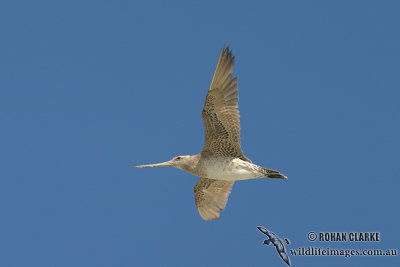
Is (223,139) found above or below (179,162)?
above

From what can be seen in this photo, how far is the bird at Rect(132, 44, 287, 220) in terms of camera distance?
54.1 ft

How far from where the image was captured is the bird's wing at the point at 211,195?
18.1 m

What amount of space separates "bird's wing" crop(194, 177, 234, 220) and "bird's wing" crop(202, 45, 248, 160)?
185 cm

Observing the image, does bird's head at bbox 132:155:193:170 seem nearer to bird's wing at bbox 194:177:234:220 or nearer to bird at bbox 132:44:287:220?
bird at bbox 132:44:287:220

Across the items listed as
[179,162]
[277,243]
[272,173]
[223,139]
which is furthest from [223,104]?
[277,243]

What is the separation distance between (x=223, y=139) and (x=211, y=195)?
6.82 feet

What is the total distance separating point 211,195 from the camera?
1820 cm

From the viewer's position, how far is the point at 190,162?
16938 millimetres

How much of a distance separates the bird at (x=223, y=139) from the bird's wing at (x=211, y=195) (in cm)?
110

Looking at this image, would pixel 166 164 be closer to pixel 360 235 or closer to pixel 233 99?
Result: pixel 233 99

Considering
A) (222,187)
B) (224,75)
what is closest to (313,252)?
(222,187)

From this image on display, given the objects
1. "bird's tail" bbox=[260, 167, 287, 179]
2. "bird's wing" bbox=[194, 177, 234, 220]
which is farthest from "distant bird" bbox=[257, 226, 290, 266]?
"bird's tail" bbox=[260, 167, 287, 179]

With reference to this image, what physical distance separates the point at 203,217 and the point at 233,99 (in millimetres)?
3329

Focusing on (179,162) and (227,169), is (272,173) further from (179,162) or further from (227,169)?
(179,162)
